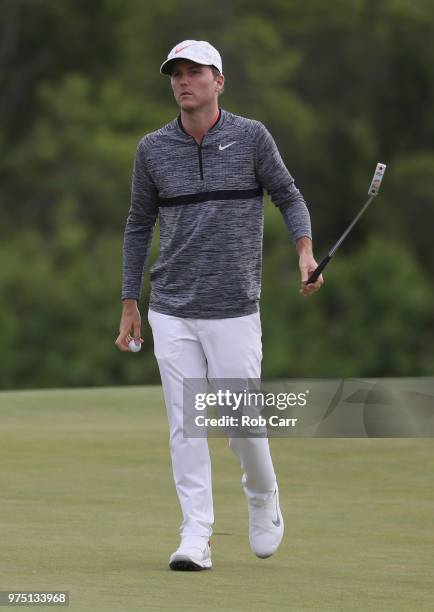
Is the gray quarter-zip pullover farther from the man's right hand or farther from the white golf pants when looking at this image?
the man's right hand

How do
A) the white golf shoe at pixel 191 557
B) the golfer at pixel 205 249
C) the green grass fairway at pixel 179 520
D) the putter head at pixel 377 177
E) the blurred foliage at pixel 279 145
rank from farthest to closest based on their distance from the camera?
the blurred foliage at pixel 279 145 < the putter head at pixel 377 177 < the golfer at pixel 205 249 < the white golf shoe at pixel 191 557 < the green grass fairway at pixel 179 520

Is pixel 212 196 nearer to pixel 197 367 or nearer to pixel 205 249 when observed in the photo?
pixel 205 249

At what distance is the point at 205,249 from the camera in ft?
21.0

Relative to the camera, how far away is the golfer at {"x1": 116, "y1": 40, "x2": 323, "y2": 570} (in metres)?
6.39

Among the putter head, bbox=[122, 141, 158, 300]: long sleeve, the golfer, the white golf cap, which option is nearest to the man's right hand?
bbox=[122, 141, 158, 300]: long sleeve

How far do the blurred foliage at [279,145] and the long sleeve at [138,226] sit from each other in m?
30.2

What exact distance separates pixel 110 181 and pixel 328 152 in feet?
24.2

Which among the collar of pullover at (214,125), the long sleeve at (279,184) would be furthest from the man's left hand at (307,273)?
the collar of pullover at (214,125)

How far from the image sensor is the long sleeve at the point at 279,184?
6453 mm

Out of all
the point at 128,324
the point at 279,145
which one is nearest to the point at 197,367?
the point at 128,324

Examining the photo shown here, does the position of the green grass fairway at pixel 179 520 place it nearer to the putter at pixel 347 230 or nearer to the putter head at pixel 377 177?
the putter at pixel 347 230

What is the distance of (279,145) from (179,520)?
130ft

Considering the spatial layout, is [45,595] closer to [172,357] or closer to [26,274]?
[172,357]

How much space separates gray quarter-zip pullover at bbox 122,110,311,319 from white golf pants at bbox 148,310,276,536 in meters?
0.05
